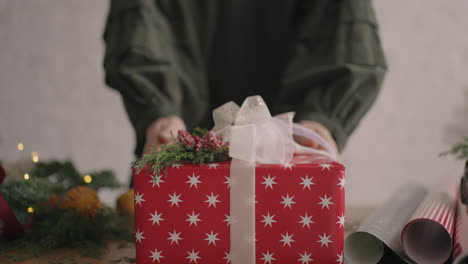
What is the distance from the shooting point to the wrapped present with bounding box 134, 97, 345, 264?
0.54m

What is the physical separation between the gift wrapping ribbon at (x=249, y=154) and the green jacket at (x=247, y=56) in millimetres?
275

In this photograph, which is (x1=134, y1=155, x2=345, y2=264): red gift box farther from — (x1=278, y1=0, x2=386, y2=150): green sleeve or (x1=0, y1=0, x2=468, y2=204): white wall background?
(x1=0, y1=0, x2=468, y2=204): white wall background

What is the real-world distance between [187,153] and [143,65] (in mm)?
363

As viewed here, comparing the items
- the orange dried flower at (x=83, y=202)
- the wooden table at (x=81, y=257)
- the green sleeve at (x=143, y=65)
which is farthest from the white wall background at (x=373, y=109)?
the wooden table at (x=81, y=257)

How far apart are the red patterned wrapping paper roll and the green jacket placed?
264mm

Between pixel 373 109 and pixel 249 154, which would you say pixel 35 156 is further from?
pixel 373 109

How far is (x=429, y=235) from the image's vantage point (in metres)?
0.59

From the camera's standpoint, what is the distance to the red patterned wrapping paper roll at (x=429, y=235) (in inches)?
22.1

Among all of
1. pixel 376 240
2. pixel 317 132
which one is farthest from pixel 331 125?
pixel 376 240

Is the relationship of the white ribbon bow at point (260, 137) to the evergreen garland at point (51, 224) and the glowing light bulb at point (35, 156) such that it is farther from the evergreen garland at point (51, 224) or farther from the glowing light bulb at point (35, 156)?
the glowing light bulb at point (35, 156)

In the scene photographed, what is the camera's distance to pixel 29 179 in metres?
0.76

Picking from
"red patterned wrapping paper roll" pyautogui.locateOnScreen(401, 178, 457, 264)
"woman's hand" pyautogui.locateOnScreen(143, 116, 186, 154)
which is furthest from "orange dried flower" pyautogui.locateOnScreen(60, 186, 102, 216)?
"red patterned wrapping paper roll" pyautogui.locateOnScreen(401, 178, 457, 264)

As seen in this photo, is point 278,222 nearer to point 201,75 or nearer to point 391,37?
point 201,75

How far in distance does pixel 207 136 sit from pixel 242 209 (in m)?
0.10
